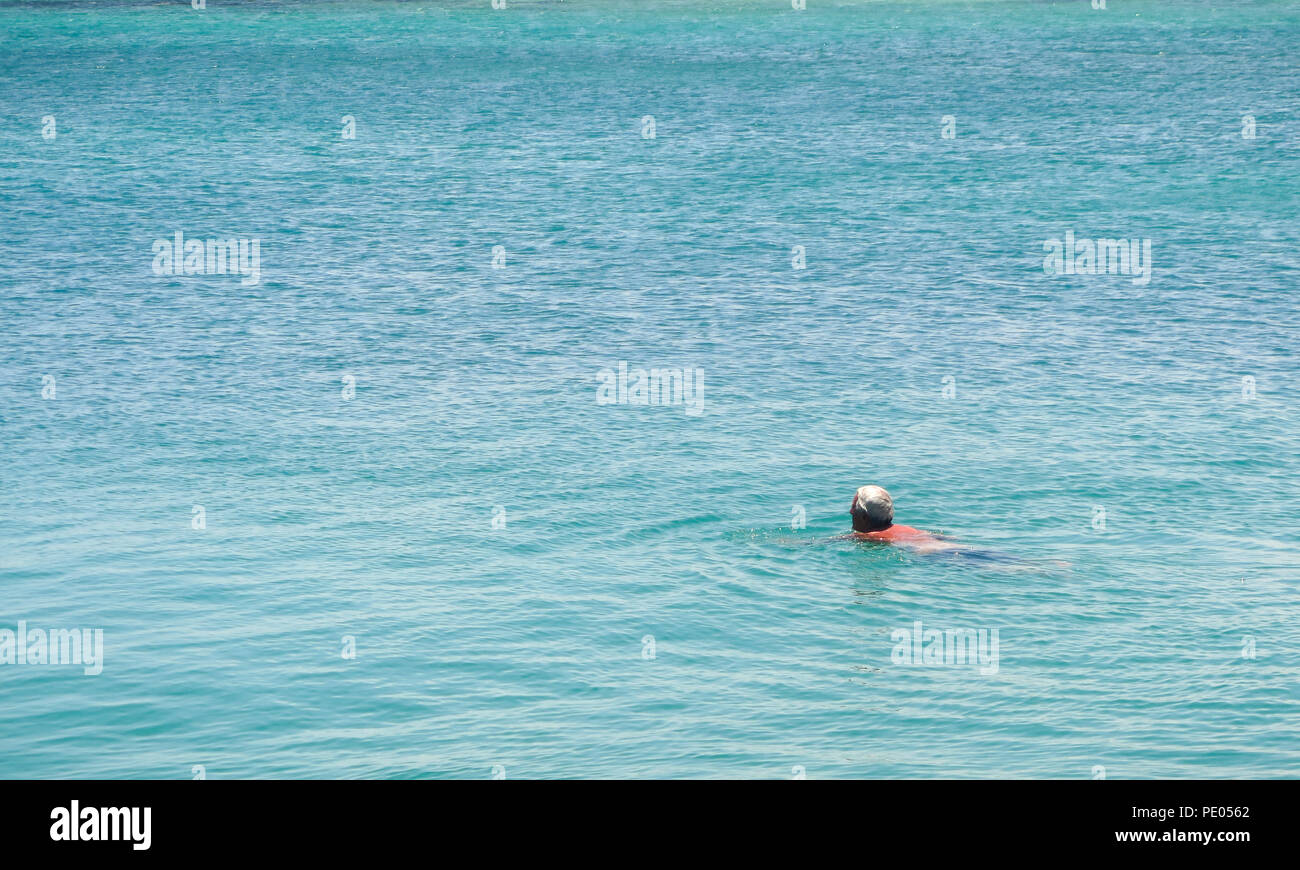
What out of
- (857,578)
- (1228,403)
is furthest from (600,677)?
(1228,403)

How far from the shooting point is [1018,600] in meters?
21.7

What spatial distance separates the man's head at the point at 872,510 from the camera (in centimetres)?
2247

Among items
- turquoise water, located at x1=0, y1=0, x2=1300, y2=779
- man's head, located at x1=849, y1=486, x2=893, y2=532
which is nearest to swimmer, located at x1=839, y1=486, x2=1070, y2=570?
man's head, located at x1=849, y1=486, x2=893, y2=532

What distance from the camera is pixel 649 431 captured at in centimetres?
3238

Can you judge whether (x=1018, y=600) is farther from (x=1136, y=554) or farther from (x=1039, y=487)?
(x=1039, y=487)

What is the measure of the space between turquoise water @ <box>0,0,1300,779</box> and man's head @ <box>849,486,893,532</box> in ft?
1.73

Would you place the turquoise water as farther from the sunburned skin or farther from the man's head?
the man's head

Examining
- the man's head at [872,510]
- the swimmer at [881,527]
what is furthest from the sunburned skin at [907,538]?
the man's head at [872,510]

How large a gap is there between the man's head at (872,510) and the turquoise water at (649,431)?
1.73ft

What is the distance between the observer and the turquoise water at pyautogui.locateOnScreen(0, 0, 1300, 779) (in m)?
Result: 18.4

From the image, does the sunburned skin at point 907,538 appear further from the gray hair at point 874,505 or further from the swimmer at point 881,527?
the gray hair at point 874,505

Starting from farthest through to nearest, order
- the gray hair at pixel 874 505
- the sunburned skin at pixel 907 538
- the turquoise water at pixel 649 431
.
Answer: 1. the sunburned skin at pixel 907 538
2. the gray hair at pixel 874 505
3. the turquoise water at pixel 649 431

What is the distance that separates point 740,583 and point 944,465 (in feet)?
26.2

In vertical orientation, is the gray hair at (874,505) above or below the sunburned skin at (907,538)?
above
